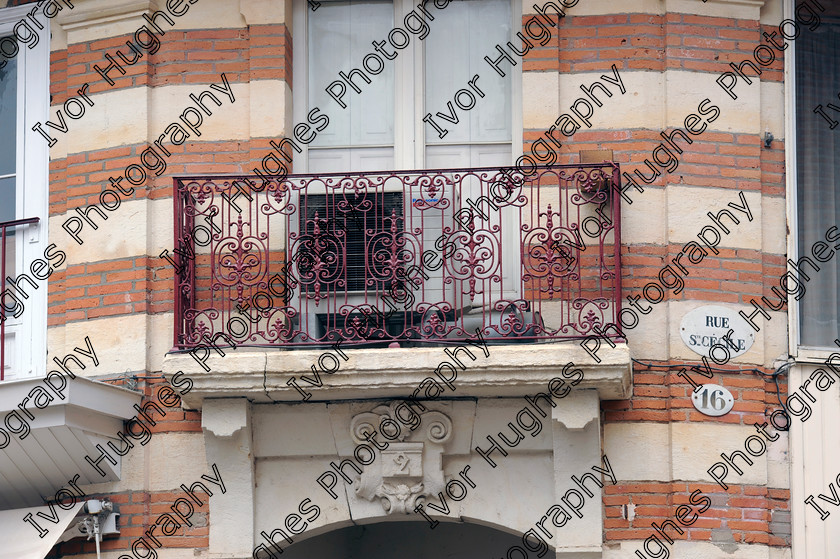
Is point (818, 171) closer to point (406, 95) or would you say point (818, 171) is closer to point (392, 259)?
point (406, 95)

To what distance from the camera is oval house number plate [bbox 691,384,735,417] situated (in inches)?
385

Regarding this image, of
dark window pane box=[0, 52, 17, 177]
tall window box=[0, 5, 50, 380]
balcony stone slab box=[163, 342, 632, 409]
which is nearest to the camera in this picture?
balcony stone slab box=[163, 342, 632, 409]

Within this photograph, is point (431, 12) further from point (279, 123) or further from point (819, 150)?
point (819, 150)

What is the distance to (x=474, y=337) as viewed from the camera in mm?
9625

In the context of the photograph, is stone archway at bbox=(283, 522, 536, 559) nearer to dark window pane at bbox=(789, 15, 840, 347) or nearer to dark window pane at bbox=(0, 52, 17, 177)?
dark window pane at bbox=(789, 15, 840, 347)

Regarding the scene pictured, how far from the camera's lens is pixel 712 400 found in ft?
32.1

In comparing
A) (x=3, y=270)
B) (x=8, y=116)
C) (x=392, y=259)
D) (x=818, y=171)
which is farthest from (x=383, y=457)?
(x=8, y=116)

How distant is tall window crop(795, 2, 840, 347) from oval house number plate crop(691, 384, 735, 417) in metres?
0.71

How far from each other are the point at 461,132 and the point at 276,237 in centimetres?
151

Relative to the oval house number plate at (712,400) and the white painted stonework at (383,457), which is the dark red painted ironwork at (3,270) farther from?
the oval house number plate at (712,400)

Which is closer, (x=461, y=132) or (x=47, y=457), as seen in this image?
(x=47, y=457)

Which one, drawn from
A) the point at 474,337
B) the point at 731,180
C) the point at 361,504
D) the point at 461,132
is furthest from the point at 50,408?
the point at 731,180

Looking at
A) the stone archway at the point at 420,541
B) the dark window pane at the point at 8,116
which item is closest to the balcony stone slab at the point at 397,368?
the dark window pane at the point at 8,116

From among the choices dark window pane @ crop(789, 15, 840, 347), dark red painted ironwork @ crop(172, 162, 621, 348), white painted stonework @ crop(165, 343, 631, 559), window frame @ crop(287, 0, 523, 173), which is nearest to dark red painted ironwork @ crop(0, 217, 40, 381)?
dark red painted ironwork @ crop(172, 162, 621, 348)
